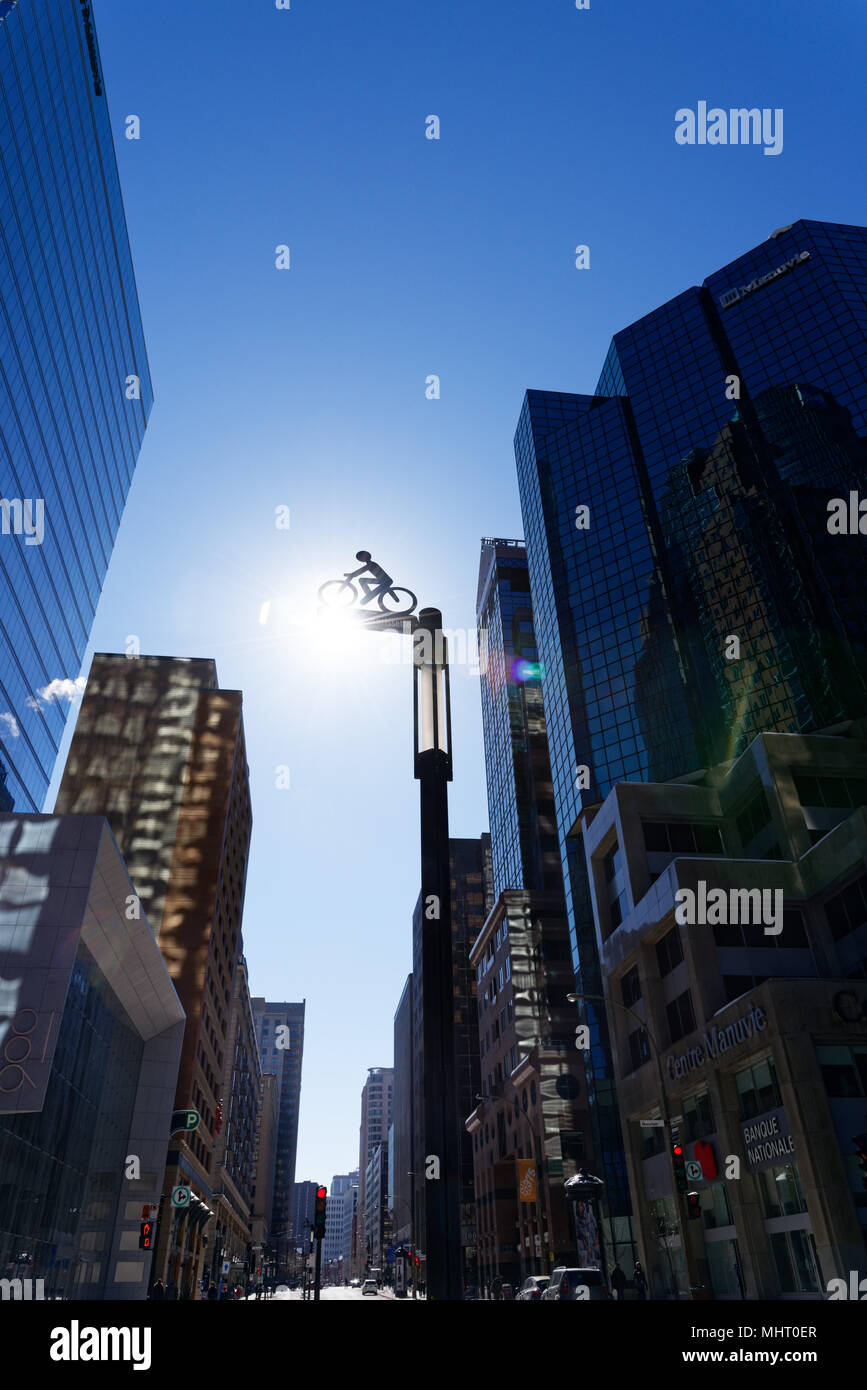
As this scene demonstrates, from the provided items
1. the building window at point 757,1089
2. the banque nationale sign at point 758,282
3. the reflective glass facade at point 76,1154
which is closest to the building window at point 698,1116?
the building window at point 757,1089

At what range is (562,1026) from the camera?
8594 cm

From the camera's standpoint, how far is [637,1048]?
5162 centimetres

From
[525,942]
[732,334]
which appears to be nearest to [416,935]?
[525,942]

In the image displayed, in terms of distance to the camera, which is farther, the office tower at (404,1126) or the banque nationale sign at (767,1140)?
the office tower at (404,1126)

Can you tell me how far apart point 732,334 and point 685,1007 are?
107 meters

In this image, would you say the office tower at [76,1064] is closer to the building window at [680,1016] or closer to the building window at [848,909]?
the building window at [680,1016]

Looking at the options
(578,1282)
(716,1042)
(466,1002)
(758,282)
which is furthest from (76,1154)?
(758,282)

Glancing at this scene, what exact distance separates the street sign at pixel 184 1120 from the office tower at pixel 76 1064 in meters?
2.19

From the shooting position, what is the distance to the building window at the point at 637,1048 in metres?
50.0

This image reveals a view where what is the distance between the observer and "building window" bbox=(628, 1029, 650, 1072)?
164 ft

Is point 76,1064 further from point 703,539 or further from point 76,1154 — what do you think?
point 703,539

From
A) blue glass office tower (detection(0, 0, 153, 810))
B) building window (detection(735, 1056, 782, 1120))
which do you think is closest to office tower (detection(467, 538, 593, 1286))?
building window (detection(735, 1056, 782, 1120))

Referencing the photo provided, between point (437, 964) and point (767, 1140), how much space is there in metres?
38.3
